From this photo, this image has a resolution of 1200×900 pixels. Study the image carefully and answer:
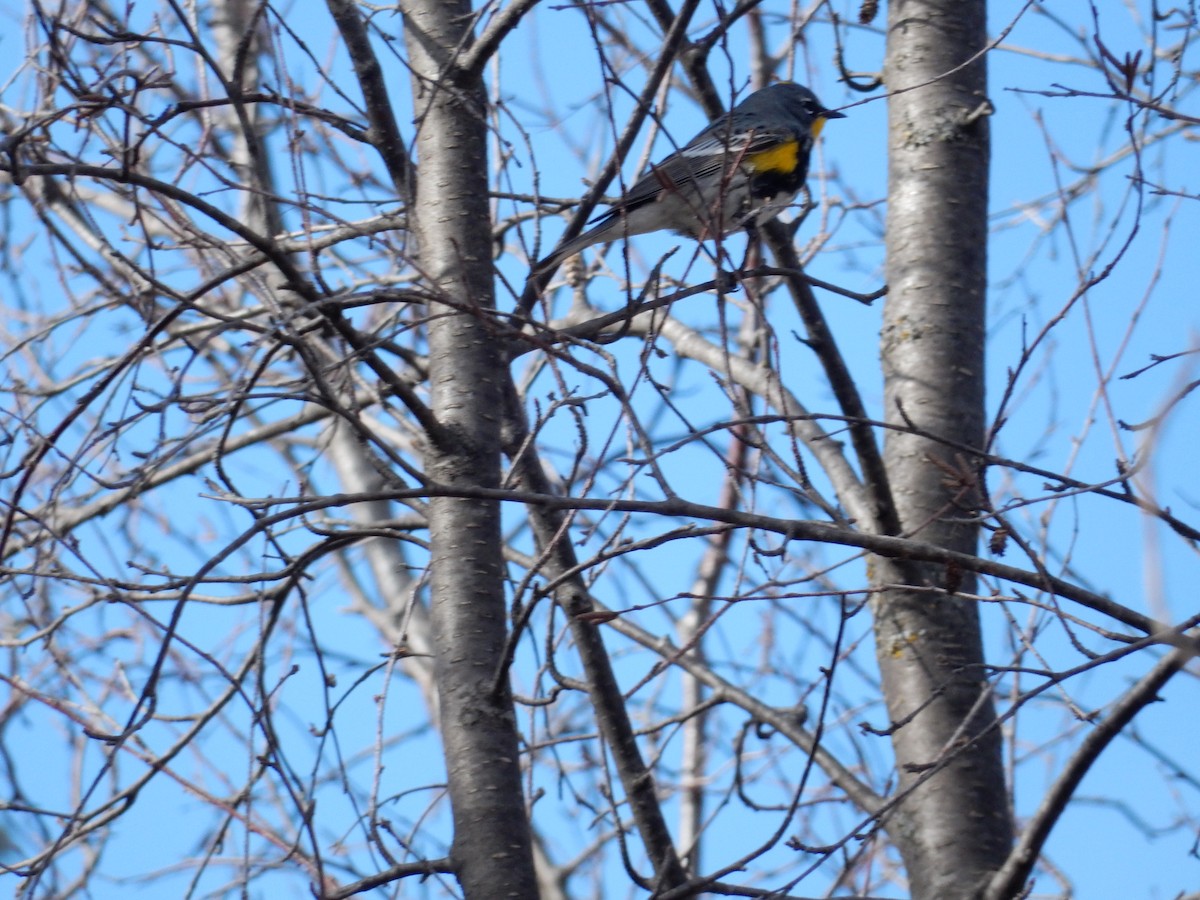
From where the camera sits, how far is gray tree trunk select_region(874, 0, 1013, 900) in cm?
367

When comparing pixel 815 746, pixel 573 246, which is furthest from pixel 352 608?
pixel 815 746

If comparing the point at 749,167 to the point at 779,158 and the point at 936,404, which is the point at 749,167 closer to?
the point at 779,158

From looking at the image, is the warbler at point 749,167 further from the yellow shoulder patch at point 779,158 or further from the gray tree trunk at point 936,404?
the gray tree trunk at point 936,404

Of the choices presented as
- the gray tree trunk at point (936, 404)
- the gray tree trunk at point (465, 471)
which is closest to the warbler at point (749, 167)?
the gray tree trunk at point (936, 404)

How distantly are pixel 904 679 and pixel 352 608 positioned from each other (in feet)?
20.9

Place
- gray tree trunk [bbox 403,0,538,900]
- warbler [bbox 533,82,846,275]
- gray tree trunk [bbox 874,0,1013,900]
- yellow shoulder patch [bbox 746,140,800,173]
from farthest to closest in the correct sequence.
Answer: yellow shoulder patch [bbox 746,140,800,173] < warbler [bbox 533,82,846,275] < gray tree trunk [bbox 874,0,1013,900] < gray tree trunk [bbox 403,0,538,900]

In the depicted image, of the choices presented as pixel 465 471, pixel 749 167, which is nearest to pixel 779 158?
pixel 749 167

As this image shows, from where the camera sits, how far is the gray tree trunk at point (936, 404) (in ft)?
12.0

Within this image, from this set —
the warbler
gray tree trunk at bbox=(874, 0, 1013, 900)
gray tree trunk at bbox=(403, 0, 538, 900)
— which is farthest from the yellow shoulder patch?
gray tree trunk at bbox=(403, 0, 538, 900)

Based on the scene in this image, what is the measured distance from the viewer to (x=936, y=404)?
4082mm

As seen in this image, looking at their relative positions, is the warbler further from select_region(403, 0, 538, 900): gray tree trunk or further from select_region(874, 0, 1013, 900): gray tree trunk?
select_region(403, 0, 538, 900): gray tree trunk

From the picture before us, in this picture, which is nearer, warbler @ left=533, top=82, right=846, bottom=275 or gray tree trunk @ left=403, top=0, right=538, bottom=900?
gray tree trunk @ left=403, top=0, right=538, bottom=900

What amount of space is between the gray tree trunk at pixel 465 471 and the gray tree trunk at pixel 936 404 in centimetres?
116

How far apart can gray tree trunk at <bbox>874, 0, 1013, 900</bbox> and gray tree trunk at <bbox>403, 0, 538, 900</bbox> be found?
3.79 ft
